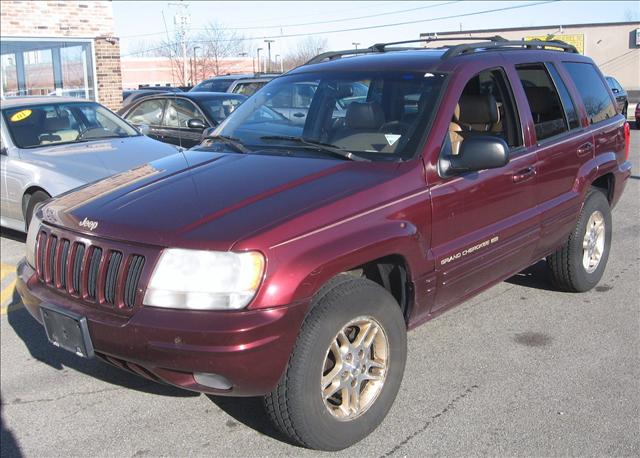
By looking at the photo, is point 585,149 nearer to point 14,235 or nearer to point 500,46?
point 500,46

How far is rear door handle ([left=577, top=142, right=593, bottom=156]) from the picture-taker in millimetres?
5031

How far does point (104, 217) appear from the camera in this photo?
327 centimetres

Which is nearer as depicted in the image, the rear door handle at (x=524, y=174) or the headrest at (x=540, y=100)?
the rear door handle at (x=524, y=174)

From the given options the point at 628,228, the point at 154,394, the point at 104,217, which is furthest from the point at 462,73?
the point at 628,228

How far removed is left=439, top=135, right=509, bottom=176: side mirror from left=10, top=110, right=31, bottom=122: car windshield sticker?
5.80 metres

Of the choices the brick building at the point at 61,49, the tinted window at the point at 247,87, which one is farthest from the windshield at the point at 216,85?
the tinted window at the point at 247,87

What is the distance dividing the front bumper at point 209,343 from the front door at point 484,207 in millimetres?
1171

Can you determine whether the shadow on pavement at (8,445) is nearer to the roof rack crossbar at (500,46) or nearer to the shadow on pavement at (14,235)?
the roof rack crossbar at (500,46)

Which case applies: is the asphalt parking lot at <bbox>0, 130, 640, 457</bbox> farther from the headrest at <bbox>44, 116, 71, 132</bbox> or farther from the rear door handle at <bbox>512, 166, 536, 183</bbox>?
the headrest at <bbox>44, 116, 71, 132</bbox>

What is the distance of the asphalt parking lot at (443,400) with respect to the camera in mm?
3324

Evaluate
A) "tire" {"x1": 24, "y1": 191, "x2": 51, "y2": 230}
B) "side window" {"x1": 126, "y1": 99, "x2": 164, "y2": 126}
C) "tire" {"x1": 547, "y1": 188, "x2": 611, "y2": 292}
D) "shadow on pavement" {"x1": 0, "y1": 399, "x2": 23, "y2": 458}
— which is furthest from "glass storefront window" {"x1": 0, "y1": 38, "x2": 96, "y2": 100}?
"shadow on pavement" {"x1": 0, "y1": 399, "x2": 23, "y2": 458}

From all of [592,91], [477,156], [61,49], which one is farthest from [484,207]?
[61,49]

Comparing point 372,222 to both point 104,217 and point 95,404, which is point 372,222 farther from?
point 95,404

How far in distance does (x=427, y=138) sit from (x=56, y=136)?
5.46 m
